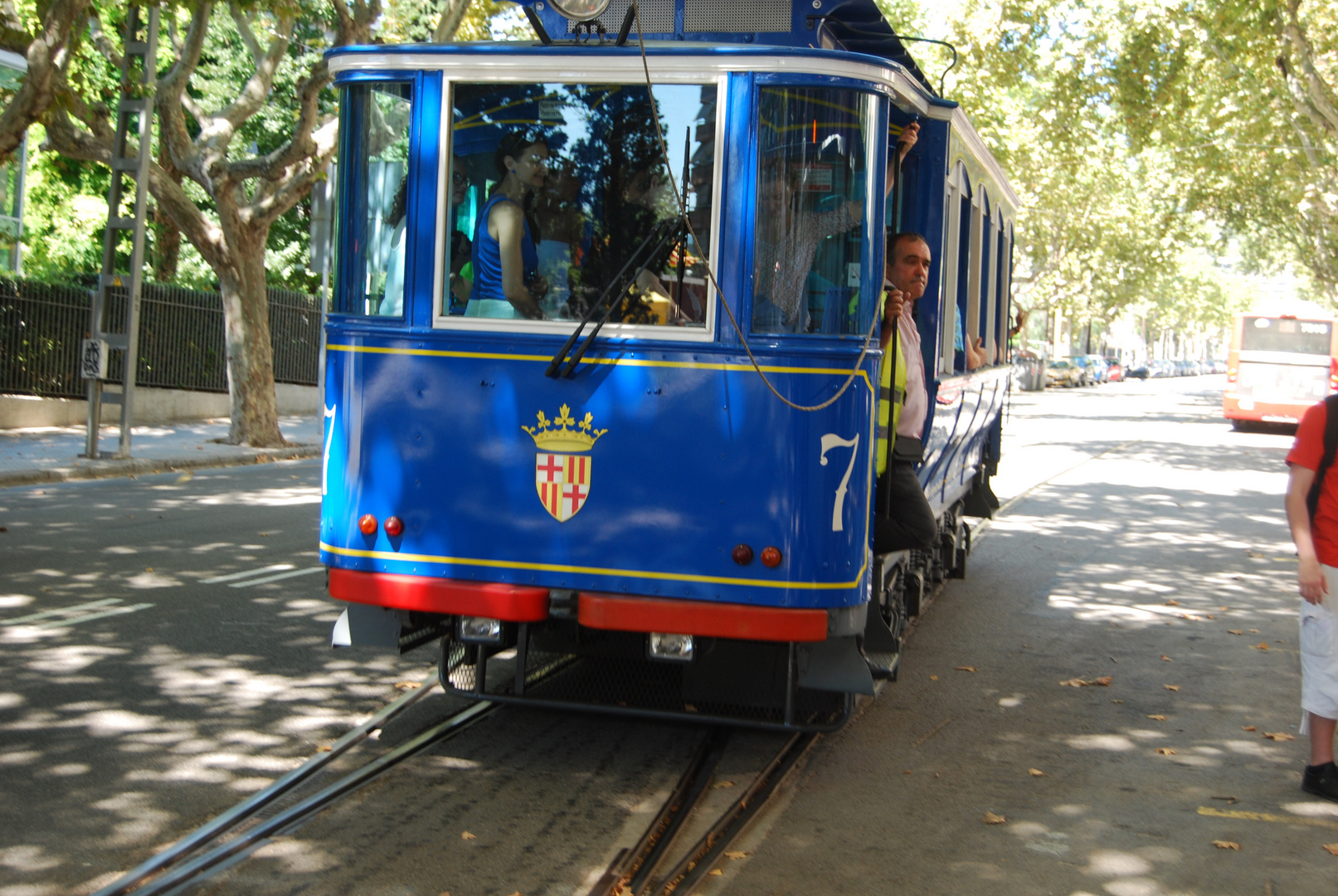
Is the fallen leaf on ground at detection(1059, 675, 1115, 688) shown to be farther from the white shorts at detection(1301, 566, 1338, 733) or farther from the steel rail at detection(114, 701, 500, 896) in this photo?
the steel rail at detection(114, 701, 500, 896)

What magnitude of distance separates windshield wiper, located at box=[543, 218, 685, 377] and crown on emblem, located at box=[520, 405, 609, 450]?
7.0 inches

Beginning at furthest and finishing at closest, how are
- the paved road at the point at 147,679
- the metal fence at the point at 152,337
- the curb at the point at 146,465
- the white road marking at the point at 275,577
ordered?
the metal fence at the point at 152,337 < the curb at the point at 146,465 < the white road marking at the point at 275,577 < the paved road at the point at 147,679

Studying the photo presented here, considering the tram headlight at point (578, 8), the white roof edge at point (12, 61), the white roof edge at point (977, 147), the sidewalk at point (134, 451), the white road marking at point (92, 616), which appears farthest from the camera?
the white roof edge at point (12, 61)

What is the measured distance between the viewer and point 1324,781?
5406 mm

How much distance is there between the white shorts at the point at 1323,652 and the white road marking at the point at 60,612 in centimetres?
664

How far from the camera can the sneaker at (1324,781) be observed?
539 cm

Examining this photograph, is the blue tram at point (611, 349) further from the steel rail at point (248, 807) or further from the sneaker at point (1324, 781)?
the sneaker at point (1324, 781)

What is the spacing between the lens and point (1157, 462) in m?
22.4

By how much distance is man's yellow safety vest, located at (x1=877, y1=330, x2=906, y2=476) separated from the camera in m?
5.70

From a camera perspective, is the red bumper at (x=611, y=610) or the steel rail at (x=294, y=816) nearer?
the steel rail at (x=294, y=816)

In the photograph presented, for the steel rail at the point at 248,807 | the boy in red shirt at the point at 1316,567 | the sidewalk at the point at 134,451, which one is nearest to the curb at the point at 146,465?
the sidewalk at the point at 134,451

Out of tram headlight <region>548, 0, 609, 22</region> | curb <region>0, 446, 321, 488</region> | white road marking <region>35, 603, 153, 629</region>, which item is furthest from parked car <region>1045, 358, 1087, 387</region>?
tram headlight <region>548, 0, 609, 22</region>

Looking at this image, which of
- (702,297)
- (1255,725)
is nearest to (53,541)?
(702,297)

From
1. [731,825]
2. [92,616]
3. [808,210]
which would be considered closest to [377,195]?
[808,210]
